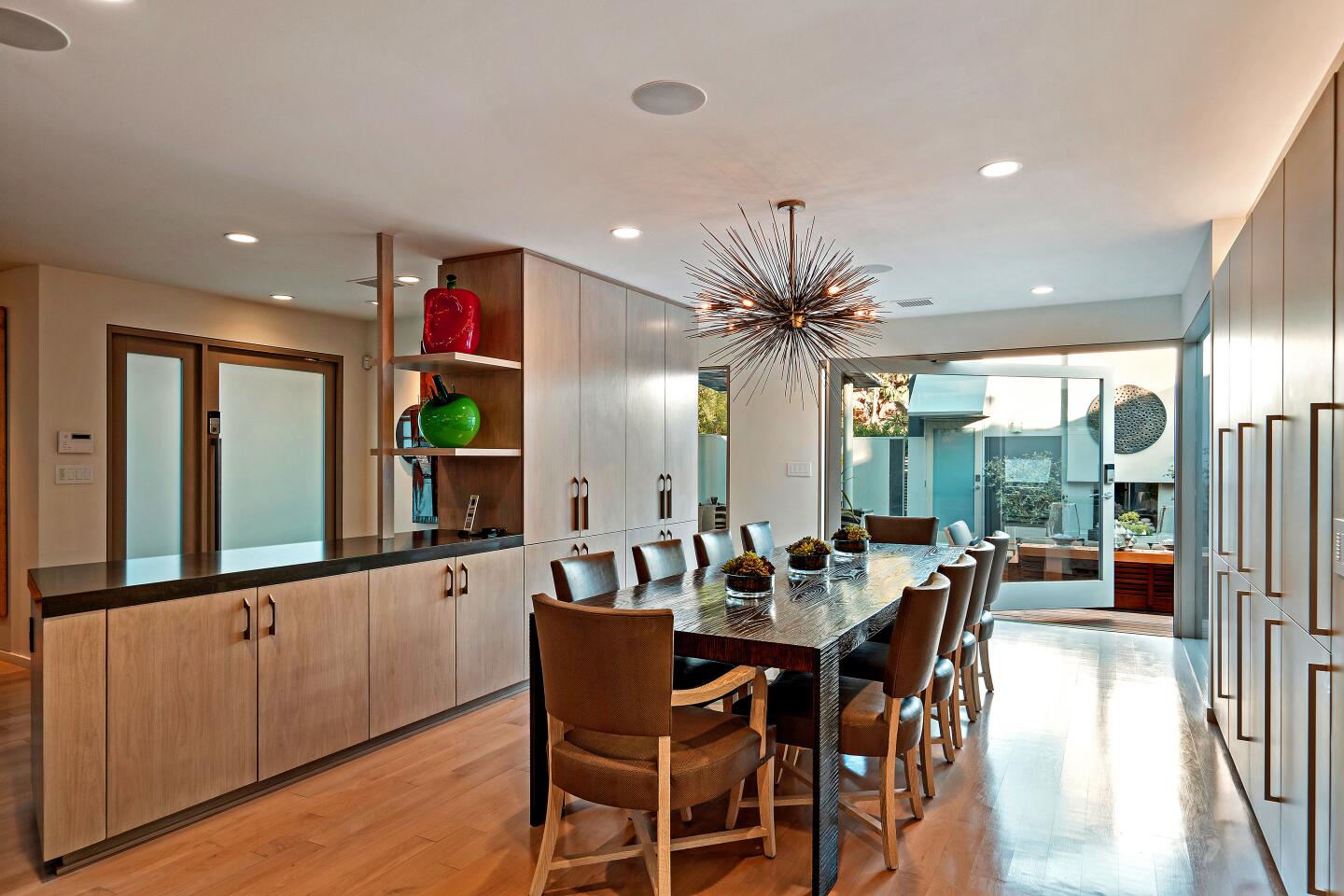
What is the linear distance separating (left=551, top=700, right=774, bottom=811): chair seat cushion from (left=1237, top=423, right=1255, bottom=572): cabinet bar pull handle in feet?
5.91

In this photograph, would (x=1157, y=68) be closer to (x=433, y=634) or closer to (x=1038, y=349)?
(x=433, y=634)

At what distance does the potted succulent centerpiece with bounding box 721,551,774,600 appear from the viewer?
290 centimetres

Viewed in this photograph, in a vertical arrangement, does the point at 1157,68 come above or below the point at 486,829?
above

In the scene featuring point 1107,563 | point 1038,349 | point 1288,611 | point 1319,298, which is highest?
point 1038,349

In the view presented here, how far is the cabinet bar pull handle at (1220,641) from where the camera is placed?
10.6 feet

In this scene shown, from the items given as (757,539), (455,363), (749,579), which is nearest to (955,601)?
(749,579)

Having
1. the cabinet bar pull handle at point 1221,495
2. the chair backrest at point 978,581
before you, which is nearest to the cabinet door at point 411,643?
the chair backrest at point 978,581

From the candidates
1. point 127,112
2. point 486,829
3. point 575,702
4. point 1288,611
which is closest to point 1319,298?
Result: point 1288,611

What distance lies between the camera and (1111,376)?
6234mm

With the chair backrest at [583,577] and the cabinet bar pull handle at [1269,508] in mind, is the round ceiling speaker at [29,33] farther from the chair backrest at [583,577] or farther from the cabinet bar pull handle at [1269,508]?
the cabinet bar pull handle at [1269,508]

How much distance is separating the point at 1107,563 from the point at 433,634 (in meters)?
5.13

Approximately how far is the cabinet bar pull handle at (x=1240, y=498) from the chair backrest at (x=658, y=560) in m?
2.10

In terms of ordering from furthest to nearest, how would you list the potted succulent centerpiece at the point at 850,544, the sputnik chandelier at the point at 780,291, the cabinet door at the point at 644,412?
the cabinet door at the point at 644,412
the potted succulent centerpiece at the point at 850,544
the sputnik chandelier at the point at 780,291

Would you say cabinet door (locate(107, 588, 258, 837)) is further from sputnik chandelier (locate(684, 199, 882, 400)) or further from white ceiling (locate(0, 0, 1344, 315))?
sputnik chandelier (locate(684, 199, 882, 400))
